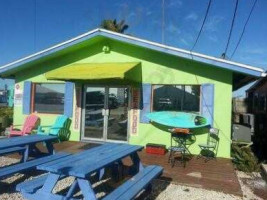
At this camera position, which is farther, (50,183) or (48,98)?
(48,98)

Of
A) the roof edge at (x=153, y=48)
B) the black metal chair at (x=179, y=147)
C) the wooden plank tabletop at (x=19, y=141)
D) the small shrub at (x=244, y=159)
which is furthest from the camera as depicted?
the roof edge at (x=153, y=48)

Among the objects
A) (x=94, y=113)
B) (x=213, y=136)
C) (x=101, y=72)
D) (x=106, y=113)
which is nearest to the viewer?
(x=101, y=72)

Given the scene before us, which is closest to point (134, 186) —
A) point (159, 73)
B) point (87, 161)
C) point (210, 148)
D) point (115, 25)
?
point (87, 161)

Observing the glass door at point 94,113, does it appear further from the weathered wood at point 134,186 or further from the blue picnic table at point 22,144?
the weathered wood at point 134,186

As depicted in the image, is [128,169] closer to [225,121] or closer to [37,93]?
[225,121]

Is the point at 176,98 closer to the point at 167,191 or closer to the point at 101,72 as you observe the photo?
the point at 101,72

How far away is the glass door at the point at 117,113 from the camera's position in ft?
35.4

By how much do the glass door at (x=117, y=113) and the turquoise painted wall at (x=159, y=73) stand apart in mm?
536

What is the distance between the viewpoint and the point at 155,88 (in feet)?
34.0

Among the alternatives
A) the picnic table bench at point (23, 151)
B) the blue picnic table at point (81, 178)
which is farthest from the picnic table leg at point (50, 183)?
the picnic table bench at point (23, 151)

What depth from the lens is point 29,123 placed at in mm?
11523

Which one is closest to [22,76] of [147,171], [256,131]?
[147,171]

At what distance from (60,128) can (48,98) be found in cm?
173

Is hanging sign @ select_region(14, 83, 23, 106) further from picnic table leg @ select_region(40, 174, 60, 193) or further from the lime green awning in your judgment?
picnic table leg @ select_region(40, 174, 60, 193)
